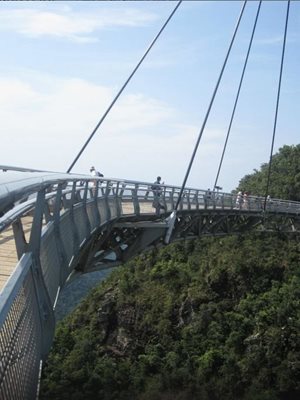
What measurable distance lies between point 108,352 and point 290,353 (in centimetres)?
1282

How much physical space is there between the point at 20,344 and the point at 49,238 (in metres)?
2.13

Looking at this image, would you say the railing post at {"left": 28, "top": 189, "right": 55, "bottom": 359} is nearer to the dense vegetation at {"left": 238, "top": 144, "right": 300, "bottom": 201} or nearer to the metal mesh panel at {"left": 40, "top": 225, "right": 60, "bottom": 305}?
the metal mesh panel at {"left": 40, "top": 225, "right": 60, "bottom": 305}

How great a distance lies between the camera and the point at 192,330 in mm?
33812

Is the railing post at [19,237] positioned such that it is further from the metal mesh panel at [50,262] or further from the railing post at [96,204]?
the railing post at [96,204]

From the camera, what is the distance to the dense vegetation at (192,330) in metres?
29.0

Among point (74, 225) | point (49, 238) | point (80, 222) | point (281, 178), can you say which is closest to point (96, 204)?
point (80, 222)

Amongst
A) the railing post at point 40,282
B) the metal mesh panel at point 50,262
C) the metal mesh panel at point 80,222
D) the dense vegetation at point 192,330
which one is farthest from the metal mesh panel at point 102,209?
the dense vegetation at point 192,330

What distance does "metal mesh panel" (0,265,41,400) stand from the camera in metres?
3.06

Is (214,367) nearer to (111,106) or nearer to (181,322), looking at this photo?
(181,322)

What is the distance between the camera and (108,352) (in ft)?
119

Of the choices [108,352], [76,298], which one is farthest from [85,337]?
[76,298]

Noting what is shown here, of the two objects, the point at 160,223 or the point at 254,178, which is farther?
the point at 254,178

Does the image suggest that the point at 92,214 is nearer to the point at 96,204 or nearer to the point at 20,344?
the point at 96,204

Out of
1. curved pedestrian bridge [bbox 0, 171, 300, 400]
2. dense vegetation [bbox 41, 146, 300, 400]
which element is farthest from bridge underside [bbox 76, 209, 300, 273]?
dense vegetation [bbox 41, 146, 300, 400]
